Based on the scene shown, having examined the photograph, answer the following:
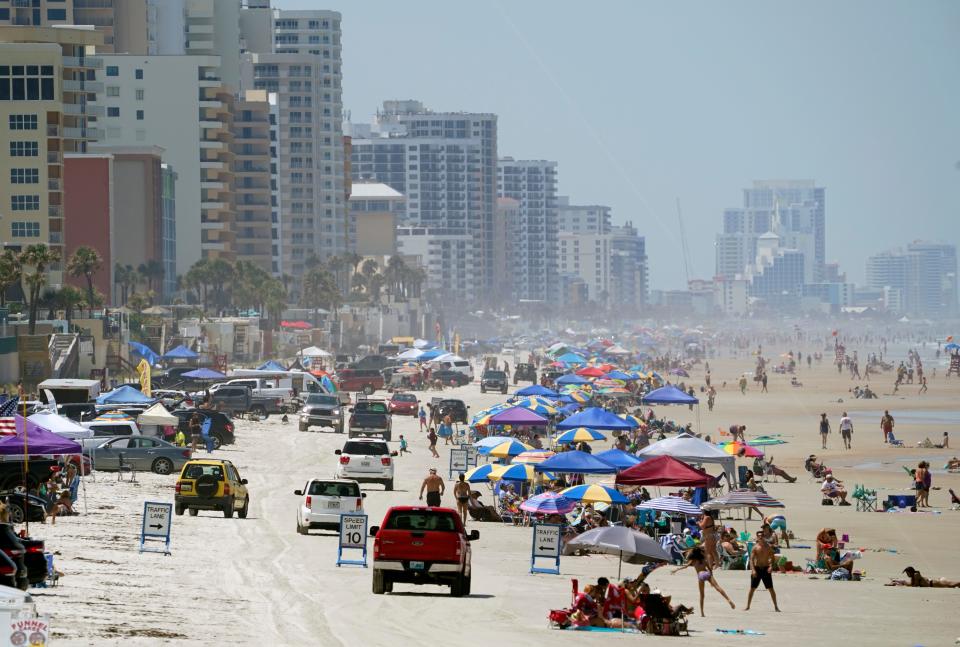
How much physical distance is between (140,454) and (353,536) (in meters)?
15.2

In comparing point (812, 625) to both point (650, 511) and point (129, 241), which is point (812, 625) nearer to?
point (650, 511)

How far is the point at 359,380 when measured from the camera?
78.6m

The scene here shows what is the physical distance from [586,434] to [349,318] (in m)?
106

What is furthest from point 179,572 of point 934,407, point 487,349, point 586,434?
point 487,349

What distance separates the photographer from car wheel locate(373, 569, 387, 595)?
20438 millimetres

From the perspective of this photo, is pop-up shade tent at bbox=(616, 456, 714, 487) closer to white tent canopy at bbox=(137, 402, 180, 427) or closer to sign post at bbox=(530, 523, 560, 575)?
sign post at bbox=(530, 523, 560, 575)

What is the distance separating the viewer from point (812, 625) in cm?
2008

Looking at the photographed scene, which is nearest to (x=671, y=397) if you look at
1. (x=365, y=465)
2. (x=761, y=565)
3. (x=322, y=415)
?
(x=322, y=415)

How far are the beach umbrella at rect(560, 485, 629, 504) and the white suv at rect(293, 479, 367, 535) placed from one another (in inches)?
144

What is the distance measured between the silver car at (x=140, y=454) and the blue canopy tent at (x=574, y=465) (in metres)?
9.93

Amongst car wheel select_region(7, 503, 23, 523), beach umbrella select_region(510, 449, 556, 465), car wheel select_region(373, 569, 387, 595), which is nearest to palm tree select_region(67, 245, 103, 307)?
beach umbrella select_region(510, 449, 556, 465)

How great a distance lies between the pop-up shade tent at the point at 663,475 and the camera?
91.6 feet

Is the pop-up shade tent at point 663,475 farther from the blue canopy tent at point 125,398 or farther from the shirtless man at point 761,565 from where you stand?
the blue canopy tent at point 125,398

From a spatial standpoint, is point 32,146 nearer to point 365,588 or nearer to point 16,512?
point 16,512
